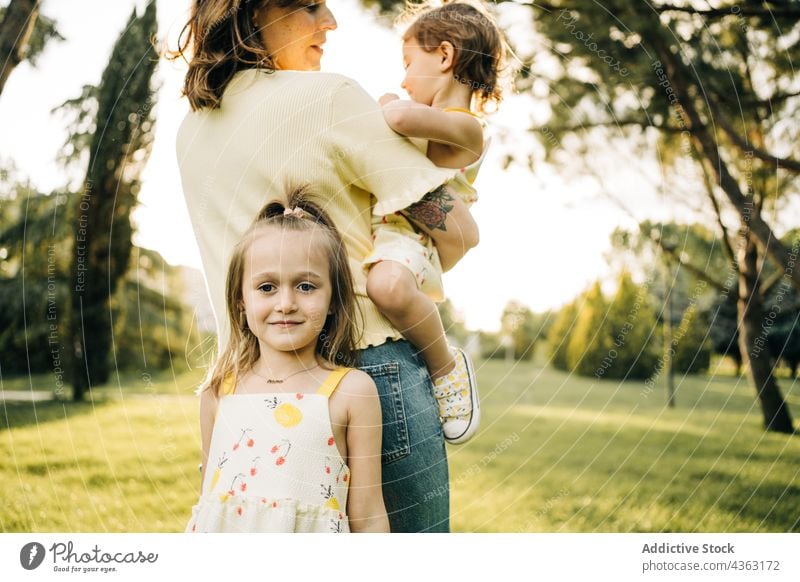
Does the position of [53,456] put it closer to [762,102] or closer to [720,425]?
[762,102]

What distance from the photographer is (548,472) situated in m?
6.64

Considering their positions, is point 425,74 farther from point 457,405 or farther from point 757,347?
point 757,347

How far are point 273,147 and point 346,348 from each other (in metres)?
0.48

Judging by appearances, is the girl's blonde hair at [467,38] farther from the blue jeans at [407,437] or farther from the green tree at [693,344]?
the green tree at [693,344]

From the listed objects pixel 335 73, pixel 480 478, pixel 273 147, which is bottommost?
pixel 480 478

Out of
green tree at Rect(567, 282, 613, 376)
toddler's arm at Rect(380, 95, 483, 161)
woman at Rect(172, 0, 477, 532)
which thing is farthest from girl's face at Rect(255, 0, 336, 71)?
green tree at Rect(567, 282, 613, 376)

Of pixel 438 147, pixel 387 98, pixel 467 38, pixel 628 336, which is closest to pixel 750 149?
pixel 467 38

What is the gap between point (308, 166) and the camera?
175cm

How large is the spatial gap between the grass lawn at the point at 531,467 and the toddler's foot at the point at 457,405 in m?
2.08

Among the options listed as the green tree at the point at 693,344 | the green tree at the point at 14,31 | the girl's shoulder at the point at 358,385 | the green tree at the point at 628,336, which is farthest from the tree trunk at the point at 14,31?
the green tree at the point at 693,344

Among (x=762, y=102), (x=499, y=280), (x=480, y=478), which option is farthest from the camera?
(x=480, y=478)
